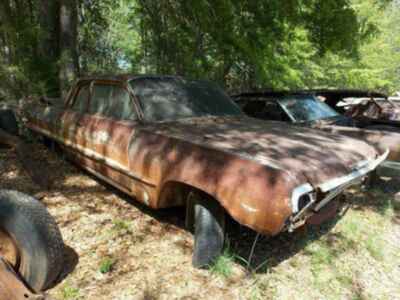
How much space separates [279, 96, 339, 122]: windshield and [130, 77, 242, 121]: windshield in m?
1.54

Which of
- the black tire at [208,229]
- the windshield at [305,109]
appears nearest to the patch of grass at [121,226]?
the black tire at [208,229]

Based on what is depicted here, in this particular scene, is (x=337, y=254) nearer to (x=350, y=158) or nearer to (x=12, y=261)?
(x=350, y=158)

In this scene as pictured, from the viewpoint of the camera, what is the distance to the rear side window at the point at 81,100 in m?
4.47

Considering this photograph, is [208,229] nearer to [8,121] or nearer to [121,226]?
[121,226]

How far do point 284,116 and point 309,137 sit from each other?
2245 millimetres

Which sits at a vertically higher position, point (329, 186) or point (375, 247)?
point (329, 186)

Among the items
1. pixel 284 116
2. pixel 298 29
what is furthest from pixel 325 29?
pixel 284 116

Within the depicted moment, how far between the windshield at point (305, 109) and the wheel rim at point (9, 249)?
448 cm

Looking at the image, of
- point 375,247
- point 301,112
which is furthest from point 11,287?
point 301,112

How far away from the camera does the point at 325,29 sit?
A: 28.1ft

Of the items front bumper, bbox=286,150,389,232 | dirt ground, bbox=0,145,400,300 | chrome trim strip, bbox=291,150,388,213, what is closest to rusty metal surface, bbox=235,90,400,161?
dirt ground, bbox=0,145,400,300

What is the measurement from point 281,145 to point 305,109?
10.1ft

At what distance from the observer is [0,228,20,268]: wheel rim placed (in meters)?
2.40

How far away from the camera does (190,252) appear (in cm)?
306
